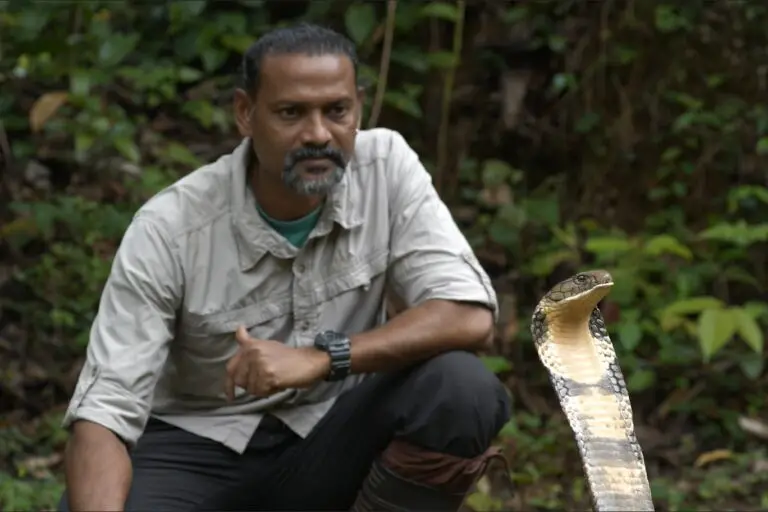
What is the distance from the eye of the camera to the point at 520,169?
6758 millimetres

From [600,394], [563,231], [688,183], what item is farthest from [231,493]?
[688,183]

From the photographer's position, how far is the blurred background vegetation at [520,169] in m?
5.25

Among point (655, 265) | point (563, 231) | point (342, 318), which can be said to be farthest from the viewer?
point (563, 231)

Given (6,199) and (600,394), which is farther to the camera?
(6,199)

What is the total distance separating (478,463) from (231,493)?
647 millimetres

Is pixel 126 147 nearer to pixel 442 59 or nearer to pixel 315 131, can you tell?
pixel 442 59

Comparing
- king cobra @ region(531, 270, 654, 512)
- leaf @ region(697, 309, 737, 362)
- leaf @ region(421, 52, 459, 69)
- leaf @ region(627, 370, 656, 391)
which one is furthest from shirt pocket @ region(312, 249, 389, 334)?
leaf @ region(421, 52, 459, 69)

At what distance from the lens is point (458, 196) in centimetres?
645

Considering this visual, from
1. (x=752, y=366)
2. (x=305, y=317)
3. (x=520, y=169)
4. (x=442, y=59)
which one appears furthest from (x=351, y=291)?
(x=520, y=169)

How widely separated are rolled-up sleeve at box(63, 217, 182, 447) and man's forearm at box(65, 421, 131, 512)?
0.03m

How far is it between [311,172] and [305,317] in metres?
0.38

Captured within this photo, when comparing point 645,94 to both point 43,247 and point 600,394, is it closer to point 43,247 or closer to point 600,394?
point 43,247

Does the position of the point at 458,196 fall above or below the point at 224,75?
below

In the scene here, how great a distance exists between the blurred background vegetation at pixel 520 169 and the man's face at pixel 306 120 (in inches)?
58.7
